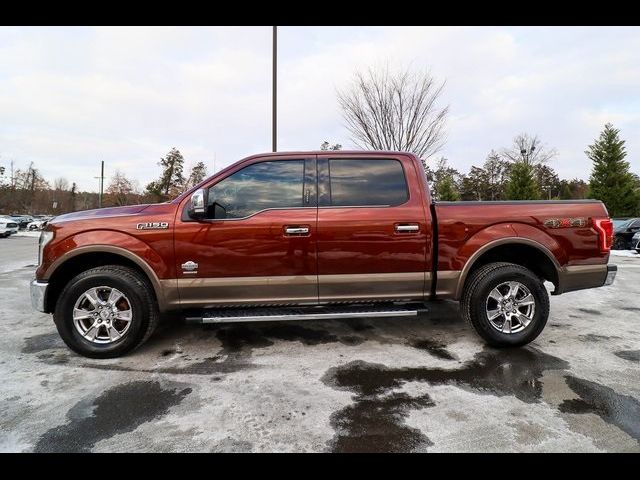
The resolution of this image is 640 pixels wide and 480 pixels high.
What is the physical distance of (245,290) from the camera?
11.1ft

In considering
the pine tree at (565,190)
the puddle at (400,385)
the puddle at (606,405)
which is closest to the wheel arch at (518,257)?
the puddle at (400,385)

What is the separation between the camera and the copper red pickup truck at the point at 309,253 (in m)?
3.31

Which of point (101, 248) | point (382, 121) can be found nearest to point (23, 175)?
point (382, 121)

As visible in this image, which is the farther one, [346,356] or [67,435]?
[346,356]

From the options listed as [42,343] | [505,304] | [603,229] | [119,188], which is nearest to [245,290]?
[42,343]

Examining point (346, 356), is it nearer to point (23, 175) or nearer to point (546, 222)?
point (546, 222)

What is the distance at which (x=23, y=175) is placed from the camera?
50000 mm

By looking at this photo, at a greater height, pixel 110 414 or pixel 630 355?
pixel 630 355

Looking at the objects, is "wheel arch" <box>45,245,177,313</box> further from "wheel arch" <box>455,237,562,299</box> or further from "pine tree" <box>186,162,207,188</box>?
"pine tree" <box>186,162,207,188</box>

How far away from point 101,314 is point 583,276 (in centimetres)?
489

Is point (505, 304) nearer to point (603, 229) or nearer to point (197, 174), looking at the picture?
point (603, 229)

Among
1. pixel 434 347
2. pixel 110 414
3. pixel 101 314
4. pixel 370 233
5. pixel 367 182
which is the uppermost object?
pixel 367 182

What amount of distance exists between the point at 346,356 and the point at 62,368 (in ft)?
8.62
